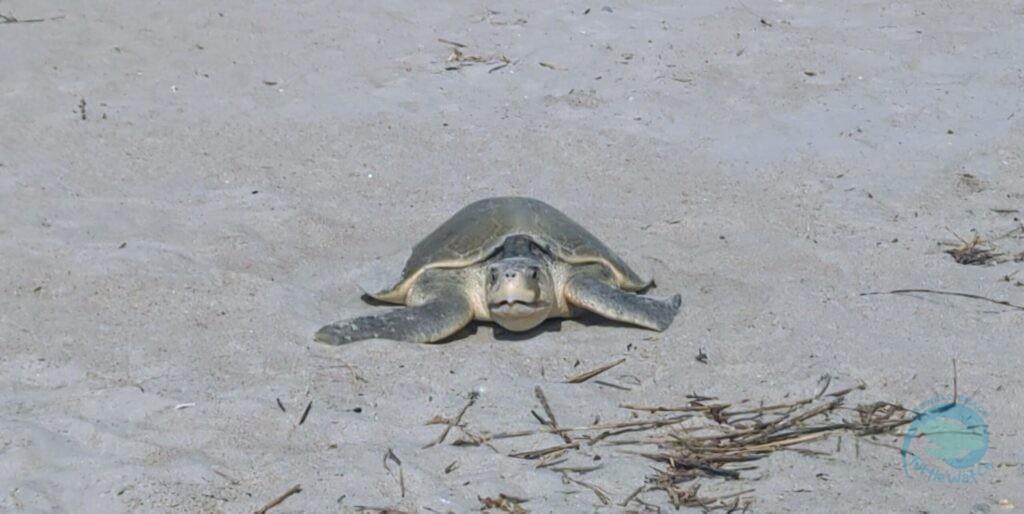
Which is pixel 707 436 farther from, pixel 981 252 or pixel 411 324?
pixel 981 252

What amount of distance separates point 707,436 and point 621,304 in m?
0.91

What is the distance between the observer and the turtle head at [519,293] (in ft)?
14.9

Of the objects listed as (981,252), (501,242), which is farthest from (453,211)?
(981,252)

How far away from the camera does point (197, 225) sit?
556cm

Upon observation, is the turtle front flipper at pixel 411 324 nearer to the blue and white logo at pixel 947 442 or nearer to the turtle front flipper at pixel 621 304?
the turtle front flipper at pixel 621 304

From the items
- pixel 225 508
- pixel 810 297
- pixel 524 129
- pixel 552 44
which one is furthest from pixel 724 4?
pixel 225 508

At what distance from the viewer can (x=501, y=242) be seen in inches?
192

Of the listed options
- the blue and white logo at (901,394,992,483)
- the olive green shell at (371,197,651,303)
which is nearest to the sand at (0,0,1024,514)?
the blue and white logo at (901,394,992,483)

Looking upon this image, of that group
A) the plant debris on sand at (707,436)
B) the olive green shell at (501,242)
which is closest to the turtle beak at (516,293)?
the olive green shell at (501,242)

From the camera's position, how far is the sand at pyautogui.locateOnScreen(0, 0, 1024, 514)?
3.71 meters

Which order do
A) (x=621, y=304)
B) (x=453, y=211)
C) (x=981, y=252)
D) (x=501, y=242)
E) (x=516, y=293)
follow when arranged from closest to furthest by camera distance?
(x=516, y=293) < (x=621, y=304) < (x=501, y=242) < (x=981, y=252) < (x=453, y=211)

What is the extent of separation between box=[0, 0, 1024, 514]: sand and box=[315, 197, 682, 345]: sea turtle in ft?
0.32

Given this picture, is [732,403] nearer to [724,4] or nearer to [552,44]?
[552,44]

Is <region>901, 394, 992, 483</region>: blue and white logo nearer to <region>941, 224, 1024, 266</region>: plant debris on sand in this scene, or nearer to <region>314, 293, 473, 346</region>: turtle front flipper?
<region>941, 224, 1024, 266</region>: plant debris on sand
